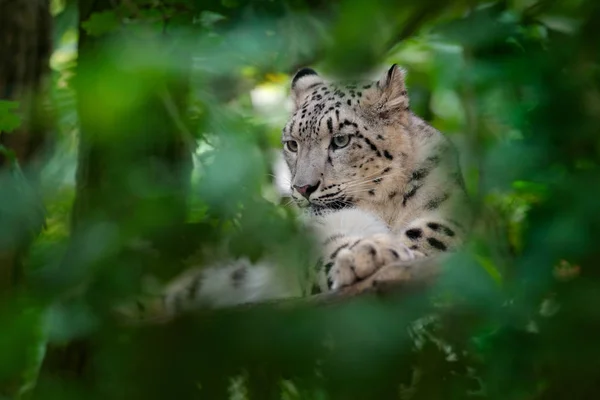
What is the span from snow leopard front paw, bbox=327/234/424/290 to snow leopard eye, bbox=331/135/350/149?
358mm

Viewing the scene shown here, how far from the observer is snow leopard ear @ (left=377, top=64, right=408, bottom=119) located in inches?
75.6

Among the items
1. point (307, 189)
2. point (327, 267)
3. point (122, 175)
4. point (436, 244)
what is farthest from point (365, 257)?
point (122, 175)

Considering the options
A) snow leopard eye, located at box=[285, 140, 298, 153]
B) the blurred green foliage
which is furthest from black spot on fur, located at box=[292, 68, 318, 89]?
the blurred green foliage

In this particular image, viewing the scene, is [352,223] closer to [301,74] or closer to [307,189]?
[307,189]

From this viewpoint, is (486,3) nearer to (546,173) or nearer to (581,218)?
(546,173)

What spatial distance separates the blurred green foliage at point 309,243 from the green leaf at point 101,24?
1.76 feet

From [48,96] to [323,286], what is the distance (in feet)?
2.54

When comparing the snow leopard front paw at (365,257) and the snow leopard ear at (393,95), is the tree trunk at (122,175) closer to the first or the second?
the snow leopard front paw at (365,257)

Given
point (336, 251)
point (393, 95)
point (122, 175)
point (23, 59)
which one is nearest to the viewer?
point (122, 175)

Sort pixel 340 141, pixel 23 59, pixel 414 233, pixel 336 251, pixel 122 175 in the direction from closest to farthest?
pixel 122 175 < pixel 336 251 < pixel 414 233 < pixel 340 141 < pixel 23 59

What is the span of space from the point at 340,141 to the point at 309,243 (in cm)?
95

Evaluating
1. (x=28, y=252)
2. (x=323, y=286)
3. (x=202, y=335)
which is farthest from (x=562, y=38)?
(x=28, y=252)

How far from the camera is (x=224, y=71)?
1.51 meters

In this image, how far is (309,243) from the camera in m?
1.20
